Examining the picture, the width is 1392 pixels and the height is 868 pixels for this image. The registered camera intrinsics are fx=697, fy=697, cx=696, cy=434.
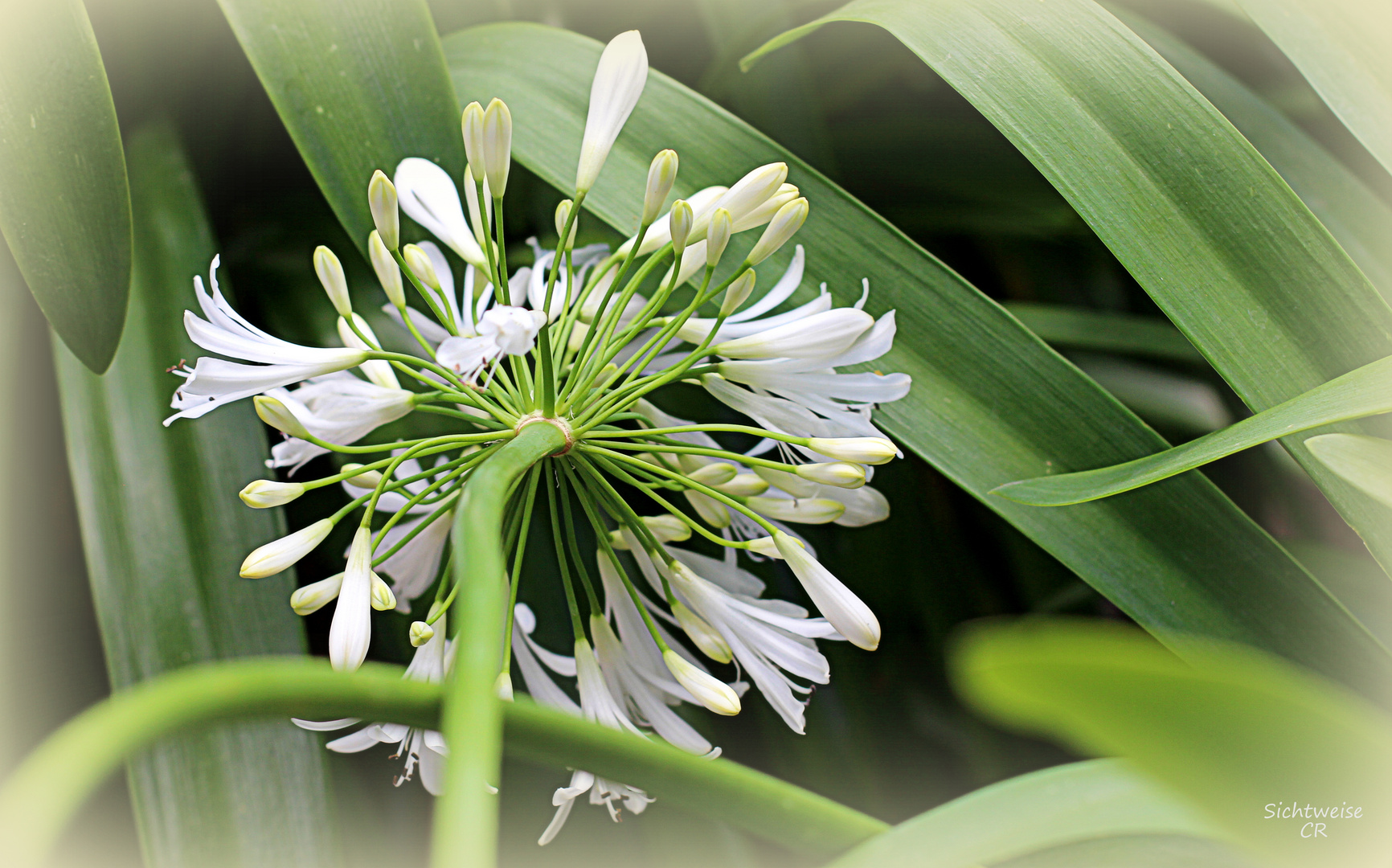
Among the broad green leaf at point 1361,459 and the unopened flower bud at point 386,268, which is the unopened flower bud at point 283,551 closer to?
the unopened flower bud at point 386,268

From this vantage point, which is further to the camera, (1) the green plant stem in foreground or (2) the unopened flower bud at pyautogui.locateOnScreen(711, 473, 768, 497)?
(2) the unopened flower bud at pyautogui.locateOnScreen(711, 473, 768, 497)

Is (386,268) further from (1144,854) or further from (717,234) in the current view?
(1144,854)

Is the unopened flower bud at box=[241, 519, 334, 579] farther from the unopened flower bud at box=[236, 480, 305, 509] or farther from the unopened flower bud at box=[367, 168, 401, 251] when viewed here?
the unopened flower bud at box=[367, 168, 401, 251]

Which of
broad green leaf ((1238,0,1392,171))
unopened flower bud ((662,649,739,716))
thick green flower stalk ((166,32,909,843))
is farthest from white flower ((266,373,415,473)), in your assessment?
broad green leaf ((1238,0,1392,171))

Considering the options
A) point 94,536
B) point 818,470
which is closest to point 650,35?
point 818,470

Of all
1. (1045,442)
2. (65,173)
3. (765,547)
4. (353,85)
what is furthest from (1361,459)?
(65,173)

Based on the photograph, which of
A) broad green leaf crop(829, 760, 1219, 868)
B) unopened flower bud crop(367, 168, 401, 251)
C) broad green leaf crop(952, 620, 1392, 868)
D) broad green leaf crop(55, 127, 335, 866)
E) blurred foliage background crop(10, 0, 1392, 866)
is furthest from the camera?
blurred foliage background crop(10, 0, 1392, 866)
